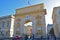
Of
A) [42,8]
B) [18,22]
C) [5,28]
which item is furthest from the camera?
[5,28]

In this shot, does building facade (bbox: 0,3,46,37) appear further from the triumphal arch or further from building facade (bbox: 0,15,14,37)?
Result: building facade (bbox: 0,15,14,37)

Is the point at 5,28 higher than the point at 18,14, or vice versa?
the point at 18,14

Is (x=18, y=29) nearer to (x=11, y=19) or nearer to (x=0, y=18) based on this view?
(x=11, y=19)

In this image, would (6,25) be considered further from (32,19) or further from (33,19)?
(33,19)

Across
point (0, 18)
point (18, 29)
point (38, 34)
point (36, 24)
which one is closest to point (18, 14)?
point (18, 29)

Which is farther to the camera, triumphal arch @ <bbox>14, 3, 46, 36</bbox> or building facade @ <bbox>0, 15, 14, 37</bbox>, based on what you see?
building facade @ <bbox>0, 15, 14, 37</bbox>

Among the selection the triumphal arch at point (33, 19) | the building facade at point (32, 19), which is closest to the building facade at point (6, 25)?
the building facade at point (32, 19)

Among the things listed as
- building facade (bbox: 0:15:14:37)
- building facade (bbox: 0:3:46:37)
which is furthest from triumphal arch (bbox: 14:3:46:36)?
building facade (bbox: 0:15:14:37)

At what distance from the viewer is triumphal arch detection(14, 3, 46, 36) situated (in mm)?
23688

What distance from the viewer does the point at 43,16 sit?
2412cm

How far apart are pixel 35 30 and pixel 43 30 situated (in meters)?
1.97

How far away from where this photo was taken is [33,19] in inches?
979

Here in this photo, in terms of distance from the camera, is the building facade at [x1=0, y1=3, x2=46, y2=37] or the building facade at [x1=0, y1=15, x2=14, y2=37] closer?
the building facade at [x1=0, y1=3, x2=46, y2=37]

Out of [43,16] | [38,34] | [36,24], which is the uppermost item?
[43,16]
